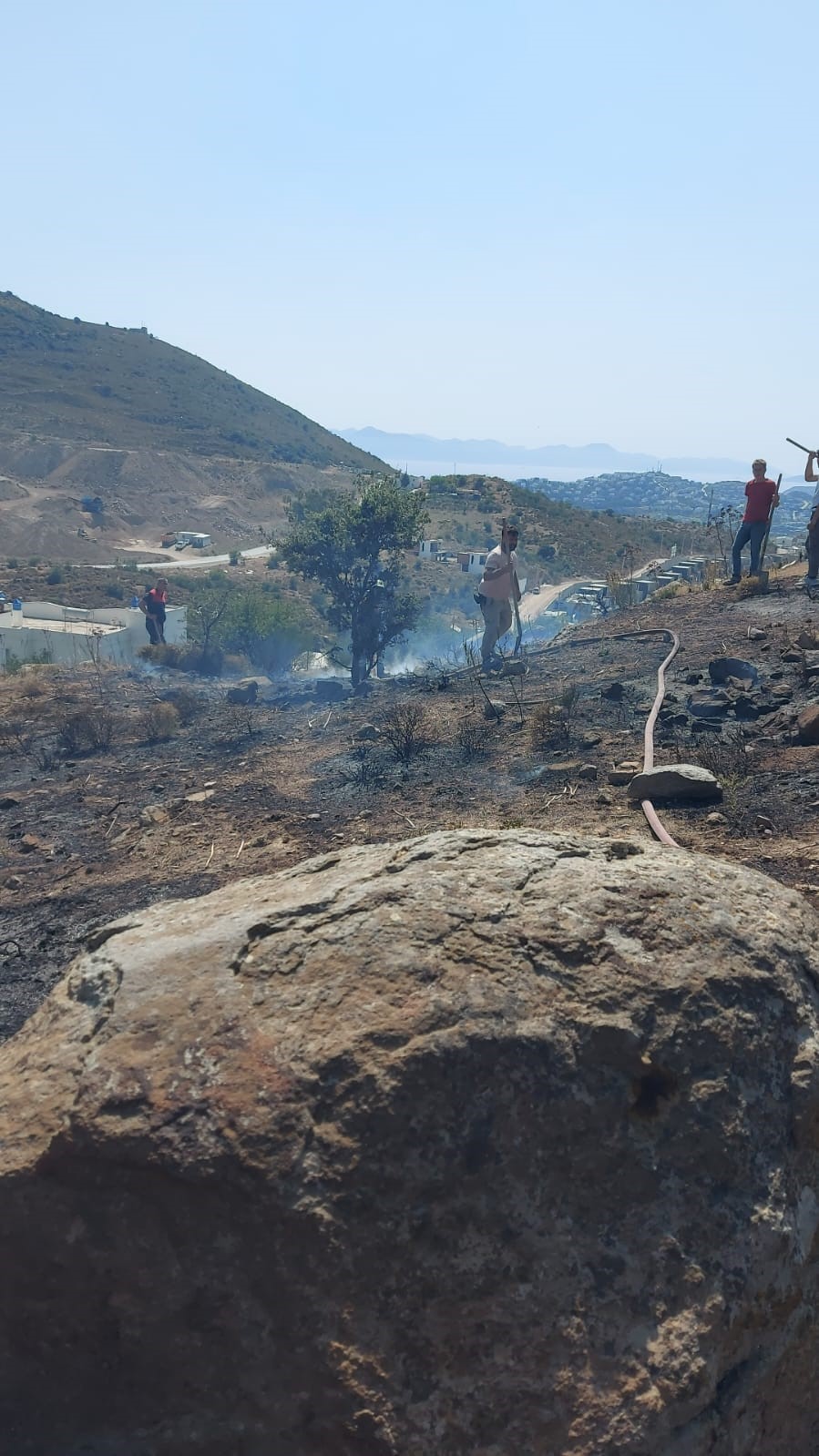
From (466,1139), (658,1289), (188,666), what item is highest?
(466,1139)

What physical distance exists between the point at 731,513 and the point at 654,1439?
740 inches

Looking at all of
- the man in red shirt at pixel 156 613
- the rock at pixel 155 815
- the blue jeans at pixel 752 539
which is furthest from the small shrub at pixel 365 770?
the man in red shirt at pixel 156 613

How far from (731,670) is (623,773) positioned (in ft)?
8.27

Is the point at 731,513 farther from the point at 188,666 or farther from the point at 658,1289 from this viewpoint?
the point at 658,1289

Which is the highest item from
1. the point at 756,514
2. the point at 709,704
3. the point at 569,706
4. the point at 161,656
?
the point at 756,514

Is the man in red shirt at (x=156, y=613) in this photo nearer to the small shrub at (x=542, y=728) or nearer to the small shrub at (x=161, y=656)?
the small shrub at (x=161, y=656)

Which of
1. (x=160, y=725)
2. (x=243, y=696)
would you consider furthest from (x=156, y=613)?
(x=160, y=725)

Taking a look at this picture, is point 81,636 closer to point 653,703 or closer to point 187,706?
point 187,706

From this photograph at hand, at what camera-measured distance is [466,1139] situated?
2.13 meters

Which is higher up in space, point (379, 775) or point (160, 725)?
point (379, 775)

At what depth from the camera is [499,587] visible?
9.88 metres

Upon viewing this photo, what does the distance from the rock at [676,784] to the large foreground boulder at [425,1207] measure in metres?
3.24

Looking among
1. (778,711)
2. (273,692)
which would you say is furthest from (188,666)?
(778,711)

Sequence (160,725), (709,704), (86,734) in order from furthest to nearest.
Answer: (160,725), (86,734), (709,704)
